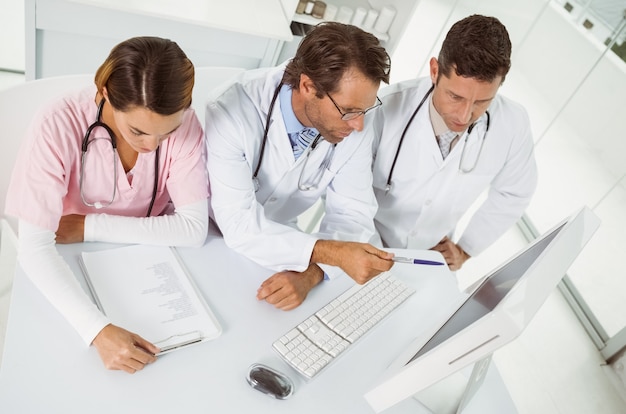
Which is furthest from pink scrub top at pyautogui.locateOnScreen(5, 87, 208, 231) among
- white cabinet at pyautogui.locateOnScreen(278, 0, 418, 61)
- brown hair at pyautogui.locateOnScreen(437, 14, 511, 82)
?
white cabinet at pyautogui.locateOnScreen(278, 0, 418, 61)

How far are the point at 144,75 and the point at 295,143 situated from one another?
19.5 inches

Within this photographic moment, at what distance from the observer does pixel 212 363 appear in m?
0.99

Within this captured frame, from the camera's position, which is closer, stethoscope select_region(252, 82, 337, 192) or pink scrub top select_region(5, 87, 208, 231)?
pink scrub top select_region(5, 87, 208, 231)

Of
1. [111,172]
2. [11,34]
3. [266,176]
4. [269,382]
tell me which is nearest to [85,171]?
[111,172]

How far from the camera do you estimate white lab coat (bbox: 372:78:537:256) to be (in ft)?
5.34

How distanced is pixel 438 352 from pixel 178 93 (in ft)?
2.30

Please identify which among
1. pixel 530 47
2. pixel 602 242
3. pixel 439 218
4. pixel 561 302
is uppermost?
pixel 530 47

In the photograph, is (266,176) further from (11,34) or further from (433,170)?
(11,34)

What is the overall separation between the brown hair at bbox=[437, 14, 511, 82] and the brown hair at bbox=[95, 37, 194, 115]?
0.75 meters

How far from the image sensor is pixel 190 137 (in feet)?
4.11

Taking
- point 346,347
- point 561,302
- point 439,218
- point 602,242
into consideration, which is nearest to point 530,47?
point 602,242

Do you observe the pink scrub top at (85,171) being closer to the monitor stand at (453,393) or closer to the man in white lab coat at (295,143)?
the man in white lab coat at (295,143)

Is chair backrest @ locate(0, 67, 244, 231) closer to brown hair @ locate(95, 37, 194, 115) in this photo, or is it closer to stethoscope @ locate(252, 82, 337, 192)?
brown hair @ locate(95, 37, 194, 115)

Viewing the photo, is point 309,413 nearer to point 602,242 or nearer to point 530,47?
point 602,242
